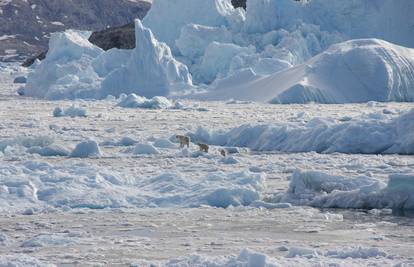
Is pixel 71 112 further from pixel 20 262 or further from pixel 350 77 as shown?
pixel 20 262

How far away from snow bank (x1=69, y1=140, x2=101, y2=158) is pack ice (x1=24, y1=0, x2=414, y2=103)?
37.7ft

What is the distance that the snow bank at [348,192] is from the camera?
8078 mm

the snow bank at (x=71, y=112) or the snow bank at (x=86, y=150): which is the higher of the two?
the snow bank at (x=86, y=150)

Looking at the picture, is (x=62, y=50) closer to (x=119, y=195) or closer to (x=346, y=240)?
(x=119, y=195)

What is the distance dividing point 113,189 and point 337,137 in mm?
5560

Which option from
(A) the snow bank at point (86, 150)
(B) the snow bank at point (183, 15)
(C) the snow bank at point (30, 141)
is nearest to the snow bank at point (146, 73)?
(B) the snow bank at point (183, 15)

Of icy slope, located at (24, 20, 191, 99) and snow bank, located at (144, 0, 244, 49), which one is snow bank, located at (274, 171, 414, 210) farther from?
snow bank, located at (144, 0, 244, 49)

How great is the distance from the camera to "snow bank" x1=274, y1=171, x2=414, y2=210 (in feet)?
26.5

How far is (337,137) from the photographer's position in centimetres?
1342

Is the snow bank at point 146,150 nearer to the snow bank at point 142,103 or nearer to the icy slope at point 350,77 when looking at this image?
the icy slope at point 350,77

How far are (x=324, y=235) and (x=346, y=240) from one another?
0.26 metres

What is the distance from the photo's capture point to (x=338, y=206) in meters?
8.23

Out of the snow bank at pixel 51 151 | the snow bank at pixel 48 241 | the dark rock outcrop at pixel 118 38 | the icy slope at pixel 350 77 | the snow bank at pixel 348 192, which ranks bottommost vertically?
the dark rock outcrop at pixel 118 38

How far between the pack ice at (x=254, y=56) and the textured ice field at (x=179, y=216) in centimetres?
1083
